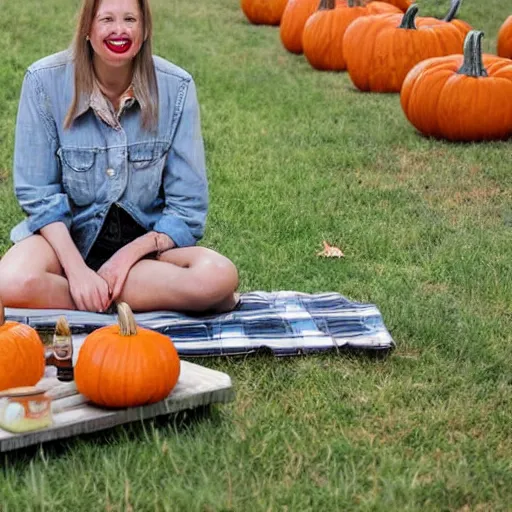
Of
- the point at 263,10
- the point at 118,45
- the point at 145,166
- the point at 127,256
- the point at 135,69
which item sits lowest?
the point at 263,10

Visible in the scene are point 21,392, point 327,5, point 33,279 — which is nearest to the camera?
point 21,392

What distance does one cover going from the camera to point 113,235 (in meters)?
4.16

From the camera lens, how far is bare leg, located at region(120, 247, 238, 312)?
13.0 ft

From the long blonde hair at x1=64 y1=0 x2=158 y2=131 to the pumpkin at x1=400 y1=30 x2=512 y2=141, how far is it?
3500 millimetres

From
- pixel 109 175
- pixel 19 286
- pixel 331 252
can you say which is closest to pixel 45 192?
pixel 109 175

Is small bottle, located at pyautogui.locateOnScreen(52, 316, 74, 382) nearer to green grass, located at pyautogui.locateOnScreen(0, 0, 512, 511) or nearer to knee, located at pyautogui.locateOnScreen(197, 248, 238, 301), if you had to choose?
green grass, located at pyautogui.locateOnScreen(0, 0, 512, 511)

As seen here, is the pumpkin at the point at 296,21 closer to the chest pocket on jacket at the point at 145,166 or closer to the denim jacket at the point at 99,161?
the denim jacket at the point at 99,161

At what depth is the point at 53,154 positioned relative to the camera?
4.04 meters

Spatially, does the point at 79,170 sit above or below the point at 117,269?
above

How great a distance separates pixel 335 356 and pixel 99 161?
109cm

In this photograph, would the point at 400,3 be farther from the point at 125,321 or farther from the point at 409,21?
the point at 125,321

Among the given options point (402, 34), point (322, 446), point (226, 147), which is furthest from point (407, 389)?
point (402, 34)

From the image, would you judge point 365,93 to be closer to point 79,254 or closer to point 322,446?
point 79,254

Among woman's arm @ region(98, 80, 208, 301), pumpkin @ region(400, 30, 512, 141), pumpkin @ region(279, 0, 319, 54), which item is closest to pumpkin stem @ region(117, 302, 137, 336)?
woman's arm @ region(98, 80, 208, 301)
